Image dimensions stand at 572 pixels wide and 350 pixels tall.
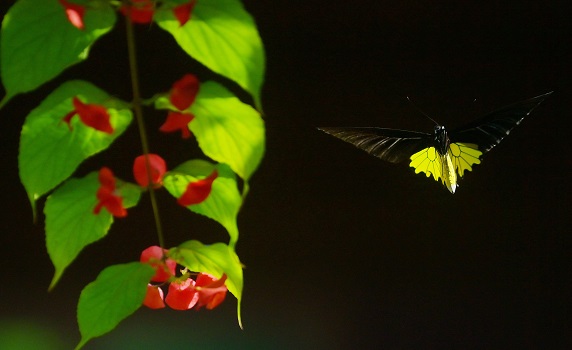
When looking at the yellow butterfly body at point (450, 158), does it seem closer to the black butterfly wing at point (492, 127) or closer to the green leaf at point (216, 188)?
the black butterfly wing at point (492, 127)

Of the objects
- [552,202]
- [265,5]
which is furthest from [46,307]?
[552,202]

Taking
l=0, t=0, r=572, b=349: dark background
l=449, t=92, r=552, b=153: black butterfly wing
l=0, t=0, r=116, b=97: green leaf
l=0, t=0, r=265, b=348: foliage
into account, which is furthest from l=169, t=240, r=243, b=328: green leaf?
l=0, t=0, r=572, b=349: dark background

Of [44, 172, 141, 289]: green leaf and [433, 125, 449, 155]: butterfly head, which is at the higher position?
[44, 172, 141, 289]: green leaf

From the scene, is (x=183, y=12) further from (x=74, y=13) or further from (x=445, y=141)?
(x=445, y=141)

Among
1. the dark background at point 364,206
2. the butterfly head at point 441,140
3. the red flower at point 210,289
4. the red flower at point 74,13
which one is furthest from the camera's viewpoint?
the dark background at point 364,206

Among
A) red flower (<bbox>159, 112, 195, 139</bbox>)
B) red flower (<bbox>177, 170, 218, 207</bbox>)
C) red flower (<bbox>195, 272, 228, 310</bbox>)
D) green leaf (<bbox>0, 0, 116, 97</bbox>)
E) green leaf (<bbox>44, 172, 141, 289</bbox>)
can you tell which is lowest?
red flower (<bbox>195, 272, 228, 310</bbox>)

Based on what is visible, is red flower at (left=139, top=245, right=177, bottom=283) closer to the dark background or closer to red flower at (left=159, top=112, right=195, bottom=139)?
red flower at (left=159, top=112, right=195, bottom=139)

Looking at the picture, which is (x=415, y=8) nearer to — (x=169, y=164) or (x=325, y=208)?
(x=325, y=208)

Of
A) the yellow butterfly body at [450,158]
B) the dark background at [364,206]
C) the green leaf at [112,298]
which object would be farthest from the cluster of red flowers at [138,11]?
the dark background at [364,206]
